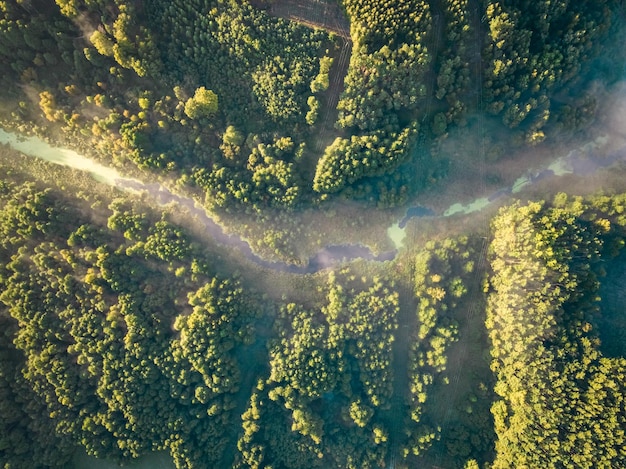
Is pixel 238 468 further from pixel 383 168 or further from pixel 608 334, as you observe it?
pixel 608 334

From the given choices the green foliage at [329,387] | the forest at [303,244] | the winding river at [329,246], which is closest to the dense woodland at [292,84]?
the forest at [303,244]

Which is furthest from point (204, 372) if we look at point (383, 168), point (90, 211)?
point (383, 168)

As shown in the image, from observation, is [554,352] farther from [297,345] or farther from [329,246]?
[297,345]

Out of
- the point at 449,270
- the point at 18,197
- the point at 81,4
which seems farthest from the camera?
the point at 449,270

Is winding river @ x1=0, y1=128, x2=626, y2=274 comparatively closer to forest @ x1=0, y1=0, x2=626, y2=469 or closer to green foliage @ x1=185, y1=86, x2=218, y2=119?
forest @ x1=0, y1=0, x2=626, y2=469

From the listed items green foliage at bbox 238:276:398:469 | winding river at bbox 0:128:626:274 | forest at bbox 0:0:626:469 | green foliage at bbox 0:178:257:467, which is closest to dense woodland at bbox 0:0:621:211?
forest at bbox 0:0:626:469

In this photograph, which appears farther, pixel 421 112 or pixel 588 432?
pixel 421 112
